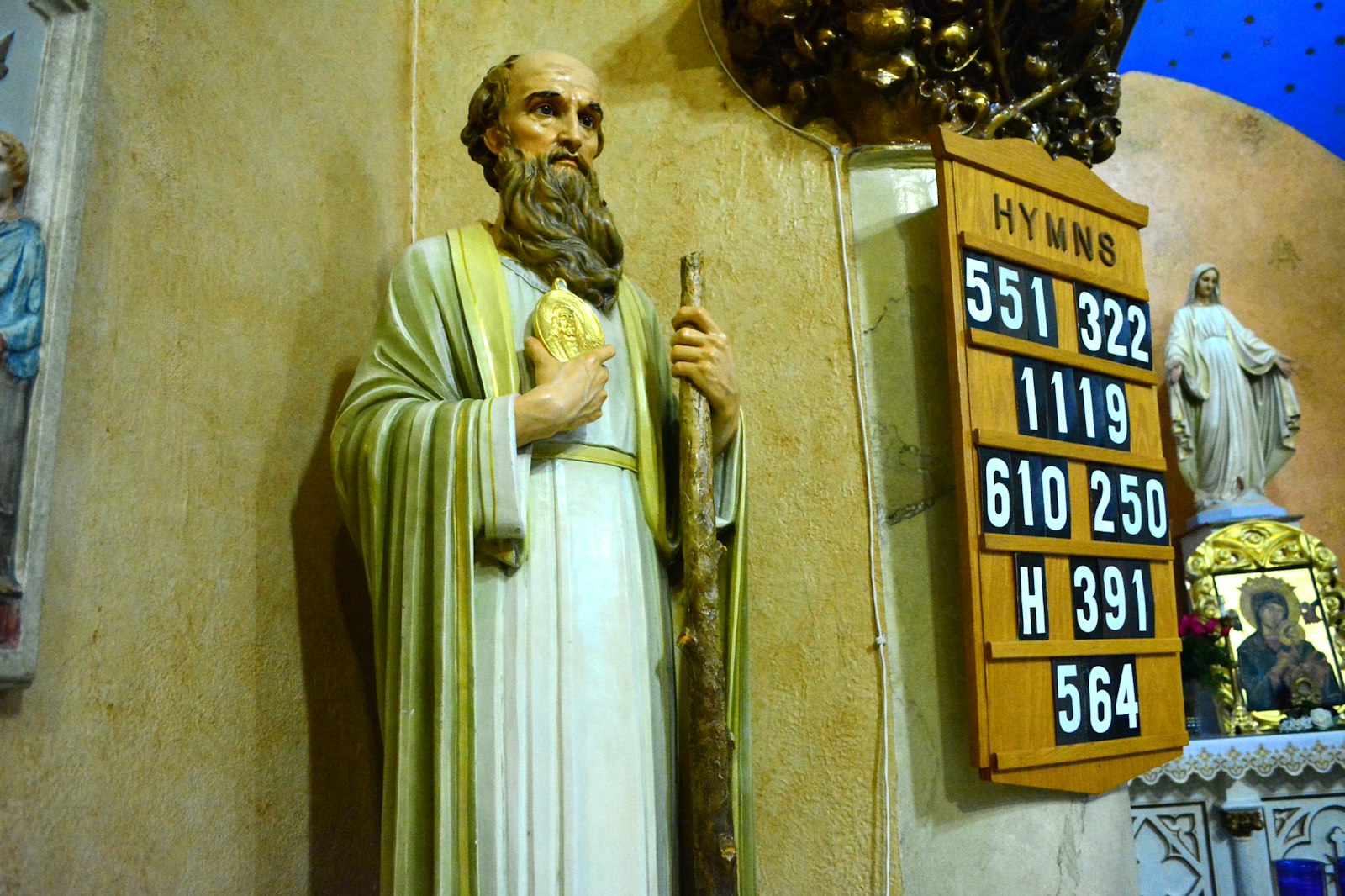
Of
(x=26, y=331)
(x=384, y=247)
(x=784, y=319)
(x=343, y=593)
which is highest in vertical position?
(x=384, y=247)

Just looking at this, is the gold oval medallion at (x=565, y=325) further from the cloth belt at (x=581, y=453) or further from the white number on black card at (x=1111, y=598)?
the white number on black card at (x=1111, y=598)

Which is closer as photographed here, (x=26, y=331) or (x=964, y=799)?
(x=26, y=331)

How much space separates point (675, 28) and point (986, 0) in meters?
0.75

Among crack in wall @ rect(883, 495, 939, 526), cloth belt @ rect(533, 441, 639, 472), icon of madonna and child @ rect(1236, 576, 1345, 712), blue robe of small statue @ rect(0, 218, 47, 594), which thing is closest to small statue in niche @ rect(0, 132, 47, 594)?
blue robe of small statue @ rect(0, 218, 47, 594)

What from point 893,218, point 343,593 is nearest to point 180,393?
point 343,593

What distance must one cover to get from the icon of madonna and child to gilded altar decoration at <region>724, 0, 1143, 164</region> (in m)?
2.53

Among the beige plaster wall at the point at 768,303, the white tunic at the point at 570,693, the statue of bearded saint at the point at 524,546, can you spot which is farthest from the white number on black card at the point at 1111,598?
the white tunic at the point at 570,693

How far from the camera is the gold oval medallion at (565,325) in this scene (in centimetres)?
204

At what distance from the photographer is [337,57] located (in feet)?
8.82

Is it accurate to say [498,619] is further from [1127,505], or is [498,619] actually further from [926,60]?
[926,60]

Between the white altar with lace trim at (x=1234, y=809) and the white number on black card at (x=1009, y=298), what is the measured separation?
6.68 ft

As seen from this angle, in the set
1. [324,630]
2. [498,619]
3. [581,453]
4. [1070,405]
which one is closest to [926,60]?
[1070,405]

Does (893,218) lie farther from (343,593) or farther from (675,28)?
(343,593)

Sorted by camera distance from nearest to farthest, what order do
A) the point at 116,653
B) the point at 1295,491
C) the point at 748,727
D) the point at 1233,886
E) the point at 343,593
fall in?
the point at 116,653 < the point at 748,727 < the point at 343,593 < the point at 1233,886 < the point at 1295,491
